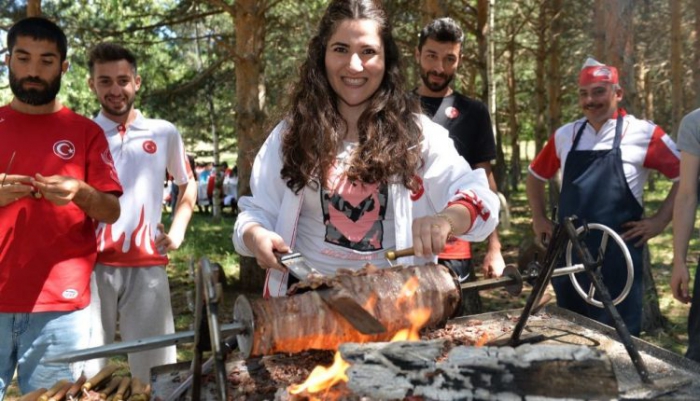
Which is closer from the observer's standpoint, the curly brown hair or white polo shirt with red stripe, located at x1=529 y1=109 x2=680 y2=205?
the curly brown hair

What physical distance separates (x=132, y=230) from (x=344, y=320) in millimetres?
2142

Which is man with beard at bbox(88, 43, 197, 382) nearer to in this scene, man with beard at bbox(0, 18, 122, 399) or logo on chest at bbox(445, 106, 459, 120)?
man with beard at bbox(0, 18, 122, 399)

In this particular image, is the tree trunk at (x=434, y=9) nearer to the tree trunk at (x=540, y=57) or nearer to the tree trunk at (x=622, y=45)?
the tree trunk at (x=622, y=45)

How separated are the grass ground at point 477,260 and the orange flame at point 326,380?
18.2 inches

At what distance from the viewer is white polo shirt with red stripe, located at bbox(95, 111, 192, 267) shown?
3859 millimetres

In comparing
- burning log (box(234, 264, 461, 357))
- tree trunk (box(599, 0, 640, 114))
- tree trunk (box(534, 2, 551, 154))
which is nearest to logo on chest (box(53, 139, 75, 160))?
burning log (box(234, 264, 461, 357))

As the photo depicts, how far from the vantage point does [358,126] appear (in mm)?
2701

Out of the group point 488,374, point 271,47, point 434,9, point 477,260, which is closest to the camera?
point 488,374

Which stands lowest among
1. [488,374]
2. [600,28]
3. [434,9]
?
[488,374]

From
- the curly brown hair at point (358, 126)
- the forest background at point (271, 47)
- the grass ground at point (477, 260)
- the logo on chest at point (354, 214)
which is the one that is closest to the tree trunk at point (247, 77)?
the forest background at point (271, 47)

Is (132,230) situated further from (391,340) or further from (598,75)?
(598,75)

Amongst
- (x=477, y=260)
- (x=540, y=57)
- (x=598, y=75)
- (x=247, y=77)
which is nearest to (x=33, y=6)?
(x=247, y=77)

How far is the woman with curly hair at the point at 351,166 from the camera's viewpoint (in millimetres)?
2570

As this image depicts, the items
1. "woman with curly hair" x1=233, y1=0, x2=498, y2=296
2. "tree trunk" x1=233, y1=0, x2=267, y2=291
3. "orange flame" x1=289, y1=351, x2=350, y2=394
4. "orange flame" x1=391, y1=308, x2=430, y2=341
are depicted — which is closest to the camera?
"orange flame" x1=289, y1=351, x2=350, y2=394
